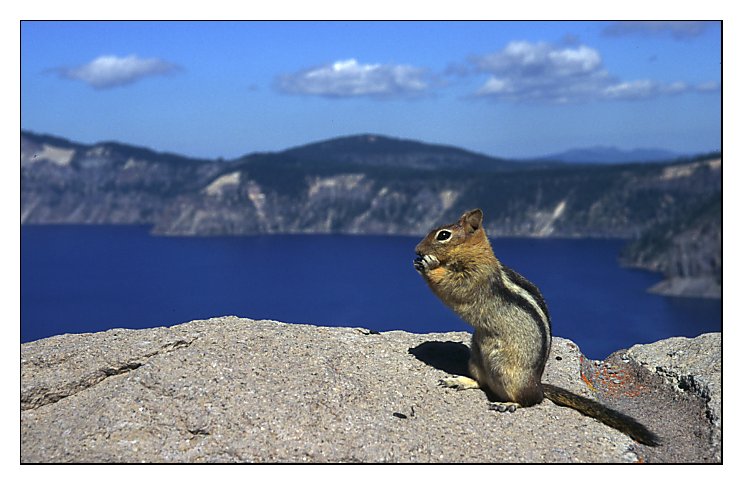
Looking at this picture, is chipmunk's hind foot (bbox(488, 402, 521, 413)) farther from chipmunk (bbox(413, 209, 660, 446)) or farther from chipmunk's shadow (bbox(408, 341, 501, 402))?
chipmunk's shadow (bbox(408, 341, 501, 402))

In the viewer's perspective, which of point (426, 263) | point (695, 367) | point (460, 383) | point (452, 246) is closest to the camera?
point (426, 263)

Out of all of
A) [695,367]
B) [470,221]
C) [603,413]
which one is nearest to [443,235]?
[470,221]

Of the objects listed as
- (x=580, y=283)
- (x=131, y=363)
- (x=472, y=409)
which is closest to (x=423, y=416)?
(x=472, y=409)

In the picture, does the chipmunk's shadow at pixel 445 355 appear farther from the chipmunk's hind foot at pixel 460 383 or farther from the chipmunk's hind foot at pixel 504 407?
the chipmunk's hind foot at pixel 504 407

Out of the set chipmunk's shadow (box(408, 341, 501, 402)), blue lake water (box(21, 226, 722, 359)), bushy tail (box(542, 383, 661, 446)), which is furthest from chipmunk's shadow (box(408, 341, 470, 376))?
blue lake water (box(21, 226, 722, 359))

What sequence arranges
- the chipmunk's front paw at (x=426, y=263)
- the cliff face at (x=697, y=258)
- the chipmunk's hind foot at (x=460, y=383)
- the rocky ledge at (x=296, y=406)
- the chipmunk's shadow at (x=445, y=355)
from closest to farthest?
the rocky ledge at (x=296, y=406)
the chipmunk's front paw at (x=426, y=263)
the chipmunk's hind foot at (x=460, y=383)
the chipmunk's shadow at (x=445, y=355)
the cliff face at (x=697, y=258)

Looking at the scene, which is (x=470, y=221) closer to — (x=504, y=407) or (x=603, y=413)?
(x=504, y=407)

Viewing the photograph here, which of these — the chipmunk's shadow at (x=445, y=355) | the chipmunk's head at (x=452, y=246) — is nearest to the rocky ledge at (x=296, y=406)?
the chipmunk's shadow at (x=445, y=355)
